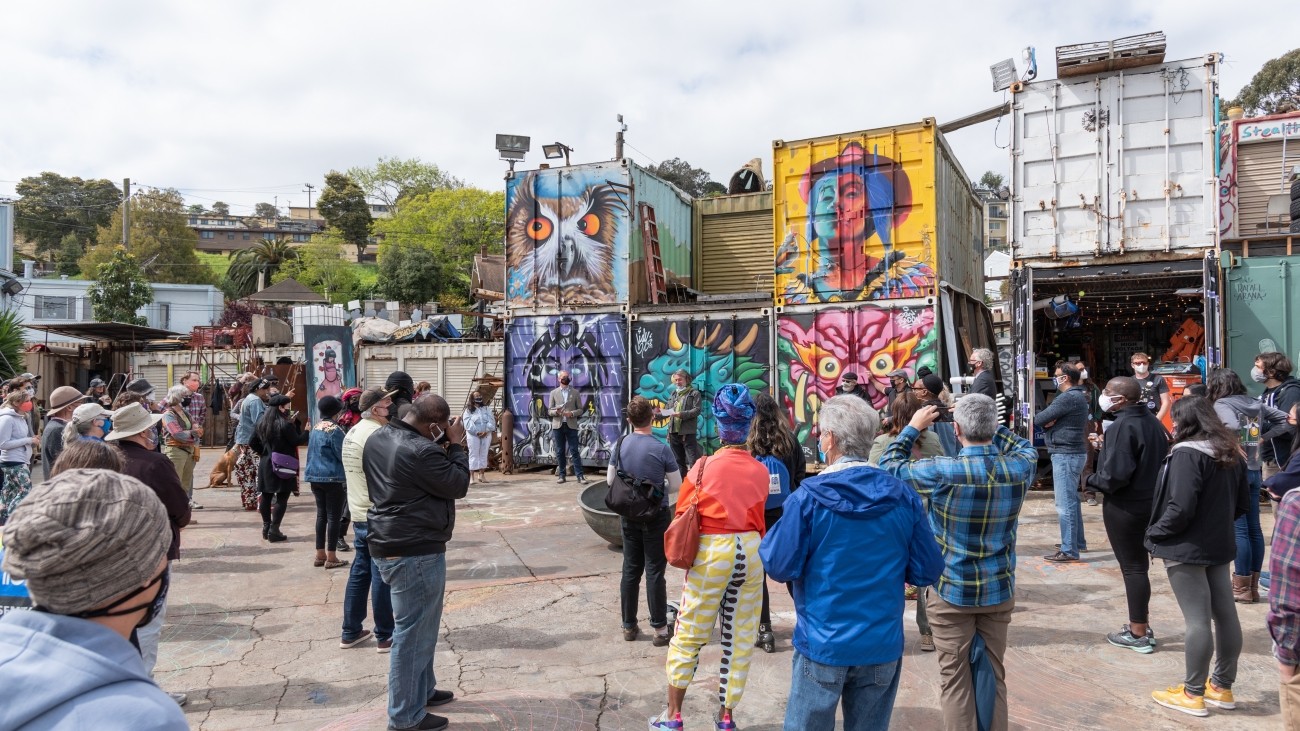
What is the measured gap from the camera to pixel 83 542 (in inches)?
56.9

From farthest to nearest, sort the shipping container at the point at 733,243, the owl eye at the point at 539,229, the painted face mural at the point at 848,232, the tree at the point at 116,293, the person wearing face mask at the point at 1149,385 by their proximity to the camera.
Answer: the tree at the point at 116,293
the shipping container at the point at 733,243
the owl eye at the point at 539,229
the painted face mural at the point at 848,232
the person wearing face mask at the point at 1149,385

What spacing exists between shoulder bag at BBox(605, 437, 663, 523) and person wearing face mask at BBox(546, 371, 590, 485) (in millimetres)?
7517

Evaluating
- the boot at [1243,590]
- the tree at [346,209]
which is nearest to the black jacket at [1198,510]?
the boot at [1243,590]

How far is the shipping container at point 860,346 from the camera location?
11.6m

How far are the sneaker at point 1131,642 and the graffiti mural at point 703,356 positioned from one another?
24.7 feet

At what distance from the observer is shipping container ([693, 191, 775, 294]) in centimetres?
1538

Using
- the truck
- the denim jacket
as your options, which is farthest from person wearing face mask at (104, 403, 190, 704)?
the truck

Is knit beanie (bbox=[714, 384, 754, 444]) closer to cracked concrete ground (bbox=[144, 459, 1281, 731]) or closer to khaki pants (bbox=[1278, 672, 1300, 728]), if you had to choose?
cracked concrete ground (bbox=[144, 459, 1281, 731])

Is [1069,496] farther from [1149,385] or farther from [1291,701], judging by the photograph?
[1291,701]

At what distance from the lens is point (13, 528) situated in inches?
55.6

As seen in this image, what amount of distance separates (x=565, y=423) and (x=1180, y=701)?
9.52 meters

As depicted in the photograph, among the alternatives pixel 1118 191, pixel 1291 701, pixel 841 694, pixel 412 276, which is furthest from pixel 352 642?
pixel 412 276

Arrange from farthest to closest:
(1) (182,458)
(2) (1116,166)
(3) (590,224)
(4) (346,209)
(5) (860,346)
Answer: (4) (346,209)
(3) (590,224)
(5) (860,346)
(2) (1116,166)
(1) (182,458)

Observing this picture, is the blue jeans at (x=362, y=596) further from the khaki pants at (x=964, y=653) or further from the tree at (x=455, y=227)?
the tree at (x=455, y=227)
